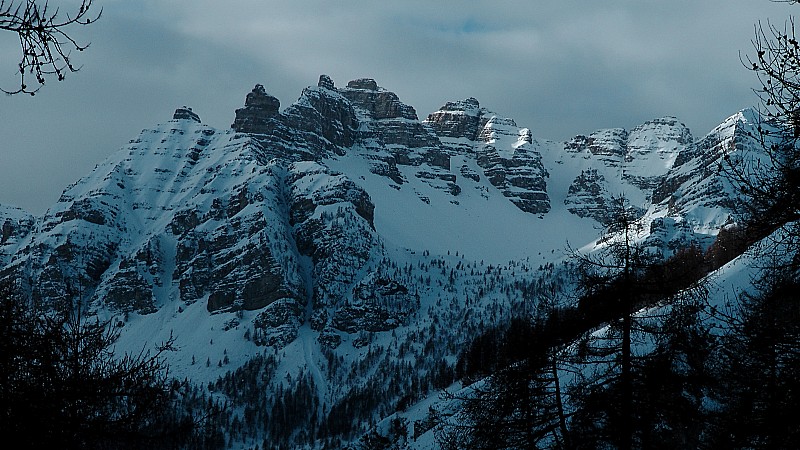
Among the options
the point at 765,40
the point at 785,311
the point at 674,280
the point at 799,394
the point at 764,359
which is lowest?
the point at 799,394

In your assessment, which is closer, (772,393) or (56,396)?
(56,396)

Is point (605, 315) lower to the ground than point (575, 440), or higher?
higher

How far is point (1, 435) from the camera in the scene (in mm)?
9758

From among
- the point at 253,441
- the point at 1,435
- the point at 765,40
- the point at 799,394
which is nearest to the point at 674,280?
the point at 799,394

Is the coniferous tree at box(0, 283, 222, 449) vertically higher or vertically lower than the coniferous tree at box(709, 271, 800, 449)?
higher

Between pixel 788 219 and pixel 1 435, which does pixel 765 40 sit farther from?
pixel 1 435

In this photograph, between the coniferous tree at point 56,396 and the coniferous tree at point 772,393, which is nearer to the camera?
the coniferous tree at point 56,396

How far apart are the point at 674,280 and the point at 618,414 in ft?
10.2

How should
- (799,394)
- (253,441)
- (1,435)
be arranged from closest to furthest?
1. (1,435)
2. (799,394)
3. (253,441)

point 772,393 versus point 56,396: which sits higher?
point 56,396

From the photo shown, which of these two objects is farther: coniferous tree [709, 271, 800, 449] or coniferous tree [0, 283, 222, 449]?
coniferous tree [709, 271, 800, 449]

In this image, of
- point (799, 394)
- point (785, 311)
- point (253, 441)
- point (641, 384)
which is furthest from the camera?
point (253, 441)

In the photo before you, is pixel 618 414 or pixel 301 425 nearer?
pixel 618 414

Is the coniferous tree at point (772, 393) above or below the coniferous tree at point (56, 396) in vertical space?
below
